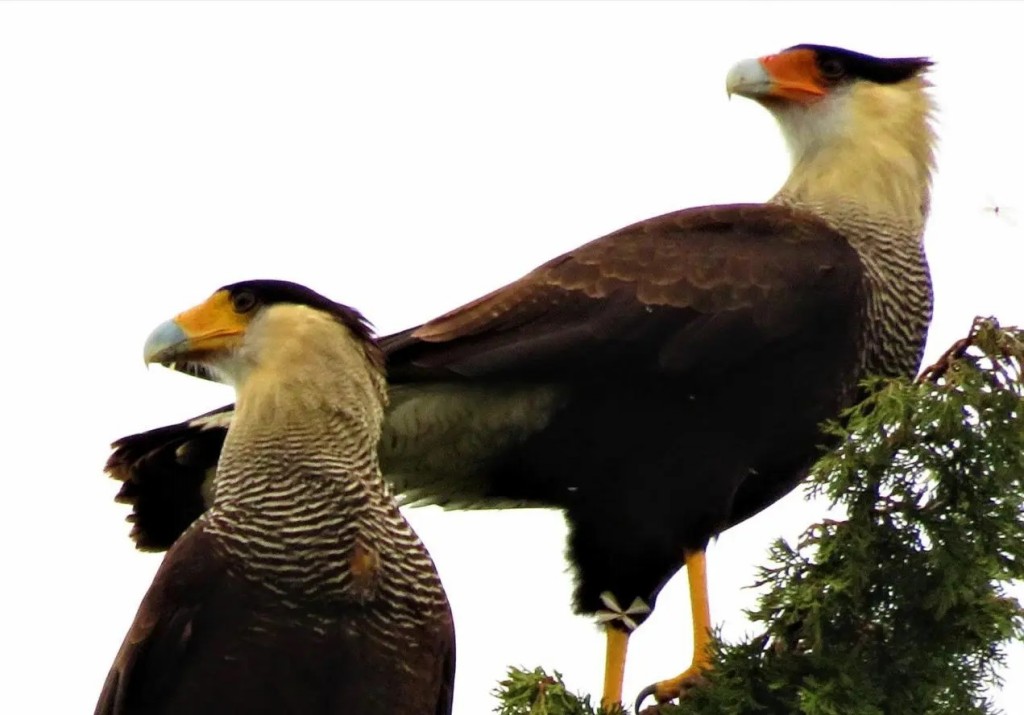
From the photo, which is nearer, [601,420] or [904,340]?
[601,420]

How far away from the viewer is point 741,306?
578 centimetres

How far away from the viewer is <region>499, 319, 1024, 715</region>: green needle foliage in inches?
167

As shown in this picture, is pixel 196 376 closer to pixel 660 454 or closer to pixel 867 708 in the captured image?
pixel 660 454

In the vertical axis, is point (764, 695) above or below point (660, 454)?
below

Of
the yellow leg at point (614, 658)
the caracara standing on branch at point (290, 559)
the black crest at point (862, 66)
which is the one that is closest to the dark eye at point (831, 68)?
the black crest at point (862, 66)

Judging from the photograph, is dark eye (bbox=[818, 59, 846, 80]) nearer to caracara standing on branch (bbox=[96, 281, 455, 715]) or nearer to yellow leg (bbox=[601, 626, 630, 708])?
yellow leg (bbox=[601, 626, 630, 708])

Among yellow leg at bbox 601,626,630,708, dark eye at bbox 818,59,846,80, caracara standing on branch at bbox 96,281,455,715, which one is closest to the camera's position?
caracara standing on branch at bbox 96,281,455,715

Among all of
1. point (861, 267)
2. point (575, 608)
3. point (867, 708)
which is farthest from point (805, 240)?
point (867, 708)

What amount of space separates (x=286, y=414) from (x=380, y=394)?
0.93 feet

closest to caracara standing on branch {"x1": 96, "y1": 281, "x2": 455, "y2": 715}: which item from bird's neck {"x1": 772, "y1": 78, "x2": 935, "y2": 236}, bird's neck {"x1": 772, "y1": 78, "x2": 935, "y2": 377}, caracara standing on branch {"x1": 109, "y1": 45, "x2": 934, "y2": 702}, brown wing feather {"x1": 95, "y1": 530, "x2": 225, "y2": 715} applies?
brown wing feather {"x1": 95, "y1": 530, "x2": 225, "y2": 715}

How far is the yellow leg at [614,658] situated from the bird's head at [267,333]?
1273 millimetres

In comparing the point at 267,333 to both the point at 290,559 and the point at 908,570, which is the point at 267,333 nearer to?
the point at 290,559

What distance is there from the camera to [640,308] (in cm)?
576

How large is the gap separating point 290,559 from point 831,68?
9.21 feet
